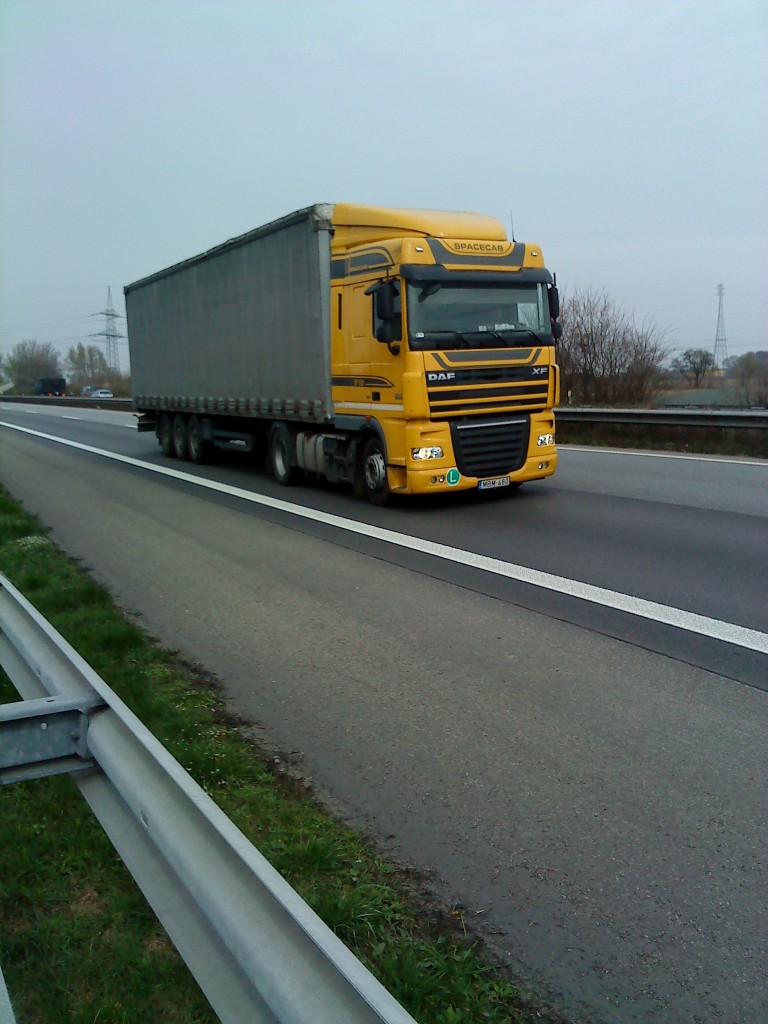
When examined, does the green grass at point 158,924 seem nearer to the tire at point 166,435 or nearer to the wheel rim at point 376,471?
the wheel rim at point 376,471

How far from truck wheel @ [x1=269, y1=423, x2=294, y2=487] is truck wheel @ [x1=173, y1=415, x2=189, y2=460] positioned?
497cm

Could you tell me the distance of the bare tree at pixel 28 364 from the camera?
340 feet

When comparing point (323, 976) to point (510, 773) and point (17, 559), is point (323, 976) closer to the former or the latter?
point (510, 773)

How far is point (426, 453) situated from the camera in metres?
11.6

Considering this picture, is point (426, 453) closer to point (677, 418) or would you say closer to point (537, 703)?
point (537, 703)

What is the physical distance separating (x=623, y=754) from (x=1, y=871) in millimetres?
2762

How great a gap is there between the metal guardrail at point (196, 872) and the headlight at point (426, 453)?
8.16 metres

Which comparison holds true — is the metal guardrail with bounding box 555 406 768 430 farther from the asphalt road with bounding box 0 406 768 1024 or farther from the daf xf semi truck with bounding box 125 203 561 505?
the daf xf semi truck with bounding box 125 203 561 505

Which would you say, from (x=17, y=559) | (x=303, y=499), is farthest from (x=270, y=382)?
(x=17, y=559)

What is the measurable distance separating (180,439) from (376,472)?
9.41 meters

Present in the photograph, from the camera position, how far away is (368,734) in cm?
506

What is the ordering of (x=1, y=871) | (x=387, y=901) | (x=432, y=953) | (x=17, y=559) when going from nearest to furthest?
(x=432, y=953)
(x=387, y=901)
(x=1, y=871)
(x=17, y=559)

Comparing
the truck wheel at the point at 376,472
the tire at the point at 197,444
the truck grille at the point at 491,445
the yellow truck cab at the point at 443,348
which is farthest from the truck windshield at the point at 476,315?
the tire at the point at 197,444

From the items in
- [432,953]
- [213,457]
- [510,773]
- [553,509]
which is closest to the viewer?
[432,953]
